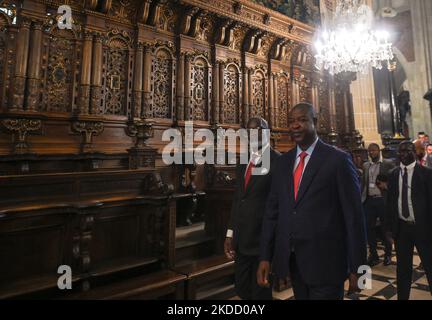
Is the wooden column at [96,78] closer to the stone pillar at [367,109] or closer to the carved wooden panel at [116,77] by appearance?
the carved wooden panel at [116,77]

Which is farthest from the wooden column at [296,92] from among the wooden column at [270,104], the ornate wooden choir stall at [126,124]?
the wooden column at [270,104]

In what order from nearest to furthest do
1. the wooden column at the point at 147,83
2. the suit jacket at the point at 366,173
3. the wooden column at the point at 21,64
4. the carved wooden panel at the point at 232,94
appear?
the wooden column at the point at 21,64 → the suit jacket at the point at 366,173 → the wooden column at the point at 147,83 → the carved wooden panel at the point at 232,94

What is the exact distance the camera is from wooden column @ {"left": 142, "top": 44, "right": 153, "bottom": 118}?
191 inches

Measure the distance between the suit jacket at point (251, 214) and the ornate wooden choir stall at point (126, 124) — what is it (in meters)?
1.02

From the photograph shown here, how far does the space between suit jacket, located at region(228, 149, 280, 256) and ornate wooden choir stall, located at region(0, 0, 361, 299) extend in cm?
102

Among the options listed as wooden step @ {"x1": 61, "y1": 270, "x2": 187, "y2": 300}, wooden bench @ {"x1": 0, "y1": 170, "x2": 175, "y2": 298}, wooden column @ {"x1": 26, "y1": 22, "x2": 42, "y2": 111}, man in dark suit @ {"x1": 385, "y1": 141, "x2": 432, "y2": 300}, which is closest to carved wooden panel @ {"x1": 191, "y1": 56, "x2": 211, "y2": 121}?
wooden column @ {"x1": 26, "y1": 22, "x2": 42, "y2": 111}

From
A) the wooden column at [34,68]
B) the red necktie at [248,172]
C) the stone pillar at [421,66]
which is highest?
the stone pillar at [421,66]

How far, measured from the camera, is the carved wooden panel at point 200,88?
5.57m

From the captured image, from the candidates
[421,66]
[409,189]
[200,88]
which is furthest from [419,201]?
[421,66]

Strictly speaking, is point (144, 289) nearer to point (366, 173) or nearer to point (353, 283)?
point (353, 283)

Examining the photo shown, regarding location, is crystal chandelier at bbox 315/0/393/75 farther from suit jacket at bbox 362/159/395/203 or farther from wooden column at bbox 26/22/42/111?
wooden column at bbox 26/22/42/111

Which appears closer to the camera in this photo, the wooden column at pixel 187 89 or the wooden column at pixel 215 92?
the wooden column at pixel 187 89

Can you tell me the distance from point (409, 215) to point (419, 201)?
0.17 m

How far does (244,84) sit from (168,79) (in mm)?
1930
